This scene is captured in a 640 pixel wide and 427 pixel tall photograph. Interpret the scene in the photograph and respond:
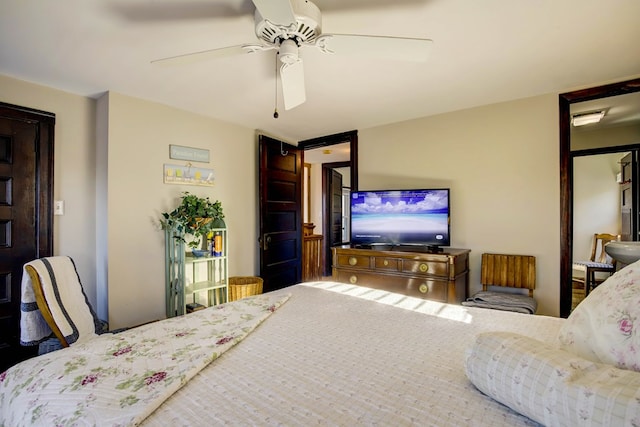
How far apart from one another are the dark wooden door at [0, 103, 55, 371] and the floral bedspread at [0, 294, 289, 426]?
73.6 inches

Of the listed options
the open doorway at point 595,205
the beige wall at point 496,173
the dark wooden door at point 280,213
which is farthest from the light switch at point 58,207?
the open doorway at point 595,205

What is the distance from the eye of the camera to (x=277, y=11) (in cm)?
128

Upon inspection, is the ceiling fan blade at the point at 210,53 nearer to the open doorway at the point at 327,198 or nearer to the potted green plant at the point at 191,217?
the potted green plant at the point at 191,217

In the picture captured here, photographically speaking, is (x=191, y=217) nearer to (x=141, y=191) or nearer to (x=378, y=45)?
(x=141, y=191)

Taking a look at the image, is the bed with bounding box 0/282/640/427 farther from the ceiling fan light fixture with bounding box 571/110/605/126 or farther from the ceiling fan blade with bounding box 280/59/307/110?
the ceiling fan light fixture with bounding box 571/110/605/126

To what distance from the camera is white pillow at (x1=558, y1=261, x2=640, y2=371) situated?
2.33ft

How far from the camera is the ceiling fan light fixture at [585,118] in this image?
266 cm

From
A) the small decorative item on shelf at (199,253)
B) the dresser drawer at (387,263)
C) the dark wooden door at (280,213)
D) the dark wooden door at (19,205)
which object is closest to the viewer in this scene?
the dark wooden door at (19,205)

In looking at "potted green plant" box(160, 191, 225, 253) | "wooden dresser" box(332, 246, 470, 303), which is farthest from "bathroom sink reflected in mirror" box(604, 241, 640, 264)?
"potted green plant" box(160, 191, 225, 253)

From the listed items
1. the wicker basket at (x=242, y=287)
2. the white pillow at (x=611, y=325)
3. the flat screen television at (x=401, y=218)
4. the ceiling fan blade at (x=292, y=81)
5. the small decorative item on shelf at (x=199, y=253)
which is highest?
the ceiling fan blade at (x=292, y=81)

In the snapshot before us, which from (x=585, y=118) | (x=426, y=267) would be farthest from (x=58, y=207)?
(x=585, y=118)

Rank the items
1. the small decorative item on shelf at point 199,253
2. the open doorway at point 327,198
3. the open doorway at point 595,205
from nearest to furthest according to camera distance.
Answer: the small decorative item on shelf at point 199,253
the open doorway at point 595,205
the open doorway at point 327,198

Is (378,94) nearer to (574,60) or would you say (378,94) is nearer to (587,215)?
(574,60)

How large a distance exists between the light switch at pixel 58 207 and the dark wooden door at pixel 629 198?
5089mm
